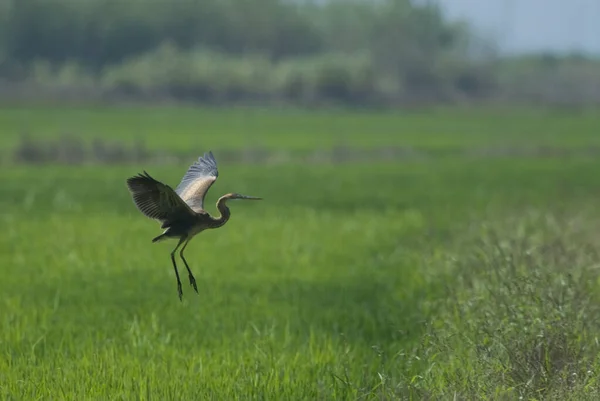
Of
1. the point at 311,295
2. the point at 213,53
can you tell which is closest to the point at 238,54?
the point at 213,53

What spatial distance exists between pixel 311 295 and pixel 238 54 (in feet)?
199

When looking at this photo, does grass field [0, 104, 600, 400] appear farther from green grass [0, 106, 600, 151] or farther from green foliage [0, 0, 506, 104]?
green foliage [0, 0, 506, 104]

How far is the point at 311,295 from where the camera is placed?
9883 millimetres

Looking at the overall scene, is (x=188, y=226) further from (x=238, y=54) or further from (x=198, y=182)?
(x=238, y=54)

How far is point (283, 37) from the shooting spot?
7456cm

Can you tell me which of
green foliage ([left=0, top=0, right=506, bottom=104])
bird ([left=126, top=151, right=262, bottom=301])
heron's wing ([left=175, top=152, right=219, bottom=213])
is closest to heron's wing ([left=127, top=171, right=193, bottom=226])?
bird ([left=126, top=151, right=262, bottom=301])

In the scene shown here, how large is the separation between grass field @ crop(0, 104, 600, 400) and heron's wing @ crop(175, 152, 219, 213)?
77.2 inches

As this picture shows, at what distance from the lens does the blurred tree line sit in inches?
2264

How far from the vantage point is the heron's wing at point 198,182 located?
3797 millimetres

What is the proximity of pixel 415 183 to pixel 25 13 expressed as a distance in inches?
1692

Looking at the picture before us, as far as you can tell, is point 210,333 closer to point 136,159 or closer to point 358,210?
point 358,210

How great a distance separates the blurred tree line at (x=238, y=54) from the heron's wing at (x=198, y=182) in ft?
170

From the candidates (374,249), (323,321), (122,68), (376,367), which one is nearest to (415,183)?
(374,249)

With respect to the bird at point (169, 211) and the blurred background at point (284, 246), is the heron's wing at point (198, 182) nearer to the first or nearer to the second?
the bird at point (169, 211)
